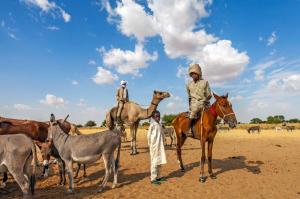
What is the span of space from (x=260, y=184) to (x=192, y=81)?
463cm

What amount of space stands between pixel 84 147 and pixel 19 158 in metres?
2.20

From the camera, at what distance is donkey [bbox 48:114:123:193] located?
10.0 metres

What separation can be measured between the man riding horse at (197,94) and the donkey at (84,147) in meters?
3.39

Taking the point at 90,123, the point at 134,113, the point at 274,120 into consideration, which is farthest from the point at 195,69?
the point at 274,120

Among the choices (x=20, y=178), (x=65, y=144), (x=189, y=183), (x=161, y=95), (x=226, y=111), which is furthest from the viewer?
(x=161, y=95)

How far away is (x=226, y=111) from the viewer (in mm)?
11750

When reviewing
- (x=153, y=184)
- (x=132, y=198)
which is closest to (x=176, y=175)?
(x=153, y=184)

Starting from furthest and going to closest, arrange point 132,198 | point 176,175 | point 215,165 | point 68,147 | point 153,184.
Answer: point 215,165 < point 176,175 < point 153,184 < point 68,147 < point 132,198

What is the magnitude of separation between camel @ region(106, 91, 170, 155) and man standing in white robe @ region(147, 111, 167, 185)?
20.5ft

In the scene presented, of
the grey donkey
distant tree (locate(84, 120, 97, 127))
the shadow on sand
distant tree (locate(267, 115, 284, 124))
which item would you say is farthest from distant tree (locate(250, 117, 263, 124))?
the grey donkey

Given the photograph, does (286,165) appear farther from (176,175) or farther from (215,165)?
(176,175)

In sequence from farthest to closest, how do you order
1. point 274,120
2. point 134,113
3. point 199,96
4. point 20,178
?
point 274,120 < point 134,113 < point 199,96 < point 20,178

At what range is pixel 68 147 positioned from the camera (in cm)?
1020

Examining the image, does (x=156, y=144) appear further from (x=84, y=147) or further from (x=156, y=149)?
(x=84, y=147)
